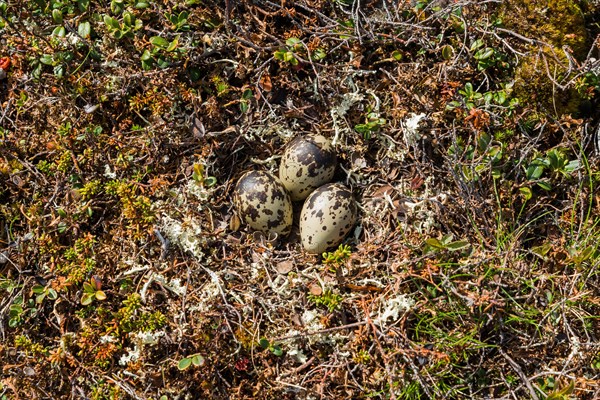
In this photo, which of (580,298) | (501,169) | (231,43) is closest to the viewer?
(580,298)

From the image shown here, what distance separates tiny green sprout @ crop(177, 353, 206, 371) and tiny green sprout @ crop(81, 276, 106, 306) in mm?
531

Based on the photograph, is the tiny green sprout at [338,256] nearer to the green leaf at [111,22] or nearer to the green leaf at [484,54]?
the green leaf at [484,54]

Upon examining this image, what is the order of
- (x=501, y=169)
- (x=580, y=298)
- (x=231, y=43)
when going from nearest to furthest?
1. (x=580, y=298)
2. (x=501, y=169)
3. (x=231, y=43)

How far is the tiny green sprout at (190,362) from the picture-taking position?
9.36ft

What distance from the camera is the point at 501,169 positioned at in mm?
3037

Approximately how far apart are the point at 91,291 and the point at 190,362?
640 mm

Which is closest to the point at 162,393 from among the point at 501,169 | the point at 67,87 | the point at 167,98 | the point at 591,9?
the point at 167,98

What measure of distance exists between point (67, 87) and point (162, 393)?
1.69 metres

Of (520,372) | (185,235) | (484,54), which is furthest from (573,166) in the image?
(185,235)

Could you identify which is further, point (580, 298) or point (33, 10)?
point (33, 10)

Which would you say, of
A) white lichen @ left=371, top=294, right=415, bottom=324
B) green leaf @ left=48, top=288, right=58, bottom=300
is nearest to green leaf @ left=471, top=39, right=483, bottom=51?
white lichen @ left=371, top=294, right=415, bottom=324

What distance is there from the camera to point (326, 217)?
2.97 meters

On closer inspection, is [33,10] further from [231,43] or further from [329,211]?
[329,211]

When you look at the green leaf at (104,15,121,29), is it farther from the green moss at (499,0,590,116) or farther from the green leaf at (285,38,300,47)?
the green moss at (499,0,590,116)
